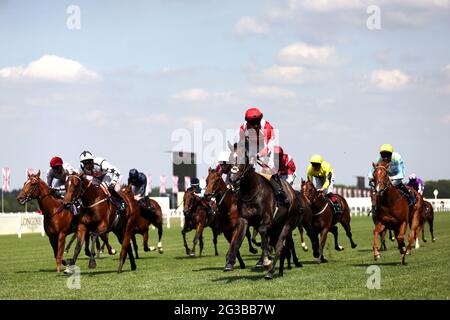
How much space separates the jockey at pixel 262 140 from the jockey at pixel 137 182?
8667 mm

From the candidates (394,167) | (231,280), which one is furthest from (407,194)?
(231,280)

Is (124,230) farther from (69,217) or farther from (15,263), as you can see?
(15,263)

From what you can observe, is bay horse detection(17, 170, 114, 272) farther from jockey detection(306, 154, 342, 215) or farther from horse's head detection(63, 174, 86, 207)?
jockey detection(306, 154, 342, 215)

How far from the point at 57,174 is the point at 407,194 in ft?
25.1

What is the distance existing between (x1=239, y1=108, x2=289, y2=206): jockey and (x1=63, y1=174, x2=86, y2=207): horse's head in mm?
3699

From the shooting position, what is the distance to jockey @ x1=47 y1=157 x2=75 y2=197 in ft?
55.9

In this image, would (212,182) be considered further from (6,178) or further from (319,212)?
(6,178)

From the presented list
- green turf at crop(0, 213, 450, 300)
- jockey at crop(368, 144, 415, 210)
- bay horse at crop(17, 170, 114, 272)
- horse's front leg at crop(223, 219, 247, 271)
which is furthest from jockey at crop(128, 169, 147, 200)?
horse's front leg at crop(223, 219, 247, 271)

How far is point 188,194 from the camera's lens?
23781 millimetres

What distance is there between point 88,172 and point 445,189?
4729 inches

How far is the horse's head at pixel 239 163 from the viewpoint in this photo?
13.4m

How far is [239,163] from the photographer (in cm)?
1347
